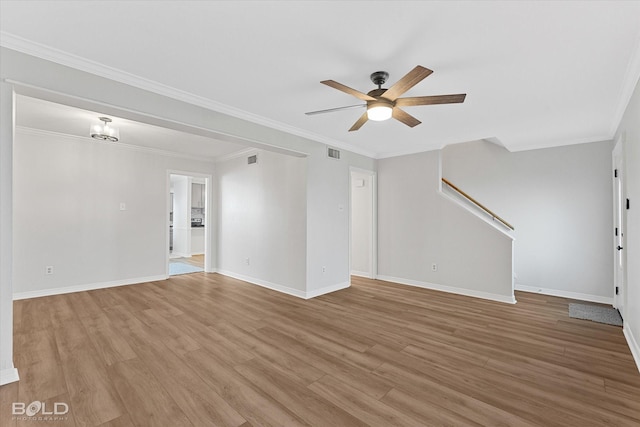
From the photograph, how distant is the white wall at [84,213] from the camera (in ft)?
14.6

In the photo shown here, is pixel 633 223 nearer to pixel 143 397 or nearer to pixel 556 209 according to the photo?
pixel 556 209

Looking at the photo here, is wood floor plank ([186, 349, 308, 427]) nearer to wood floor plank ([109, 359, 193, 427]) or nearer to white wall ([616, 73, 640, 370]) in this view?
wood floor plank ([109, 359, 193, 427])

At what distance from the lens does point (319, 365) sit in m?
2.49

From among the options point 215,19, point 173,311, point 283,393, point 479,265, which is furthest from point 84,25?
point 479,265

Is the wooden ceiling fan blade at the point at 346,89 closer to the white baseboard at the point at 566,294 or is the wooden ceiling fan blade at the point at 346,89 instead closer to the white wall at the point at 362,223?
the white wall at the point at 362,223

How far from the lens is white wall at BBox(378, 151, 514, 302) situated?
457 cm

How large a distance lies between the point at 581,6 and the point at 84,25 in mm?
3286

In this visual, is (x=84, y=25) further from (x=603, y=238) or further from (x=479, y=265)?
(x=603, y=238)

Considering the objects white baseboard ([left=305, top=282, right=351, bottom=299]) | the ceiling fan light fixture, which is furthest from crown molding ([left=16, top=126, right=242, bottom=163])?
the ceiling fan light fixture

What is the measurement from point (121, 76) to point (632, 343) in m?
5.52

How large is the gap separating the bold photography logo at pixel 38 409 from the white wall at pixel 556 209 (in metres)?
6.44

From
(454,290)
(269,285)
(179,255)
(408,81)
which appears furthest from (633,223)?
(179,255)

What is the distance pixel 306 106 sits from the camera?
3404mm

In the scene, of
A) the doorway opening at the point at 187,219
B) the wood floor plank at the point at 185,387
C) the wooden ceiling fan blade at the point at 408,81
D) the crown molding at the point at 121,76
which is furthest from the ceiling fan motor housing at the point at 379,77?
the doorway opening at the point at 187,219
